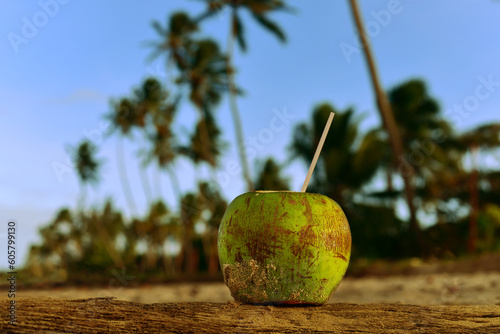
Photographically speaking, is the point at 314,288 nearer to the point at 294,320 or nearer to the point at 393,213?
the point at 294,320

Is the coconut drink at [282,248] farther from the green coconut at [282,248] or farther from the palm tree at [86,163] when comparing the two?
the palm tree at [86,163]

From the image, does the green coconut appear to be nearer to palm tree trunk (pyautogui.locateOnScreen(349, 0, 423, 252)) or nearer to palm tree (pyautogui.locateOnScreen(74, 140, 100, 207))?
palm tree trunk (pyautogui.locateOnScreen(349, 0, 423, 252))

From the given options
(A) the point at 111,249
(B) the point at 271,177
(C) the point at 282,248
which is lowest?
(A) the point at 111,249

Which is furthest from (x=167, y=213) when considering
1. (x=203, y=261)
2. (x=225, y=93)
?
(x=225, y=93)

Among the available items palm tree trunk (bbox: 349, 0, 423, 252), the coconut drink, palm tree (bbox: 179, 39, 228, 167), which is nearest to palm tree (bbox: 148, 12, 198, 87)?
palm tree (bbox: 179, 39, 228, 167)

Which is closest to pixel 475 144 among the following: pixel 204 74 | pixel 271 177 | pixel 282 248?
pixel 271 177

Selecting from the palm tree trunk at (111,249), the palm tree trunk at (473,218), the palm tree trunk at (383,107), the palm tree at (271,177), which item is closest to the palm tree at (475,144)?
the palm tree trunk at (473,218)

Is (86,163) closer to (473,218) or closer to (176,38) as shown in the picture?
(176,38)

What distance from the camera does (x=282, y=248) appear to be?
4.77 metres

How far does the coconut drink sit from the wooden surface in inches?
6.8

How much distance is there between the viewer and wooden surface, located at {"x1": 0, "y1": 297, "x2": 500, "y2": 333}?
14.3 feet

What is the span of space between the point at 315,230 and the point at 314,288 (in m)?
0.58

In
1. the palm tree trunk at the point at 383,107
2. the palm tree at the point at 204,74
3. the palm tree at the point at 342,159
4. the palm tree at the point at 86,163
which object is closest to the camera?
the palm tree trunk at the point at 383,107

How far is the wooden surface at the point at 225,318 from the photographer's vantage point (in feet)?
14.3
